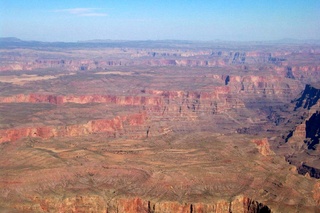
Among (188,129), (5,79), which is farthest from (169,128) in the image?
(5,79)

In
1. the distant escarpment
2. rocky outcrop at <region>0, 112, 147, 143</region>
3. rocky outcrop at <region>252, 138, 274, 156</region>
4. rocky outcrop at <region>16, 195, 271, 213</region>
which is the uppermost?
rocky outcrop at <region>16, 195, 271, 213</region>

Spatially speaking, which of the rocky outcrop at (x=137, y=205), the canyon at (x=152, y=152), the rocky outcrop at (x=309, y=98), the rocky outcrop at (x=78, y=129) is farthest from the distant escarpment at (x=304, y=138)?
the rocky outcrop at (x=78, y=129)

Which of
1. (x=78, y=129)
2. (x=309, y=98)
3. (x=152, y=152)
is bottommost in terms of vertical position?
(x=309, y=98)

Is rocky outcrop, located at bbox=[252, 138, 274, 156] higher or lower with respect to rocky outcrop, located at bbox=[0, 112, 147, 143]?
higher

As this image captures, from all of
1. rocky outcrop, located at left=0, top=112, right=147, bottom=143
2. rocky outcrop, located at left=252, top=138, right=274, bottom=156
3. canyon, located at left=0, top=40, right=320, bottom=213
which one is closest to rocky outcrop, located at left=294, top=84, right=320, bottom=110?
canyon, located at left=0, top=40, right=320, bottom=213

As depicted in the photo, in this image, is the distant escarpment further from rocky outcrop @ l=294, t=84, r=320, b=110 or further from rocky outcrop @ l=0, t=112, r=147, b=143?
rocky outcrop @ l=0, t=112, r=147, b=143

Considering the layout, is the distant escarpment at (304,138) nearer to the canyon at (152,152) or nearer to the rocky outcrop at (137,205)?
the canyon at (152,152)

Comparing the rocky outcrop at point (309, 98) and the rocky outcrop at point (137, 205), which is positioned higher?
the rocky outcrop at point (137, 205)

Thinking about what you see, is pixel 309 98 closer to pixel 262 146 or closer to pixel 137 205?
pixel 262 146

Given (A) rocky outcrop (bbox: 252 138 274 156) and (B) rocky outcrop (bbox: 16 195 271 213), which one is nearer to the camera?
(B) rocky outcrop (bbox: 16 195 271 213)

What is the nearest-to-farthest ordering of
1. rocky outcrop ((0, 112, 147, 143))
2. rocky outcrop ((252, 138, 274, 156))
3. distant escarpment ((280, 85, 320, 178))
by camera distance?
rocky outcrop ((252, 138, 274, 156)) → distant escarpment ((280, 85, 320, 178)) → rocky outcrop ((0, 112, 147, 143))

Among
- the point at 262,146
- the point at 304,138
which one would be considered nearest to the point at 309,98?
the point at 304,138

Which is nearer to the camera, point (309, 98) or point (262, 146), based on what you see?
point (262, 146)

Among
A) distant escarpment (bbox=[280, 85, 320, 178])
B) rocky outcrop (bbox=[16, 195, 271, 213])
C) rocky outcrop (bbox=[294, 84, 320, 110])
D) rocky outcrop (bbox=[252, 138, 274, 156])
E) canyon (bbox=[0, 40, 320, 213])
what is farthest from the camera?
rocky outcrop (bbox=[294, 84, 320, 110])
